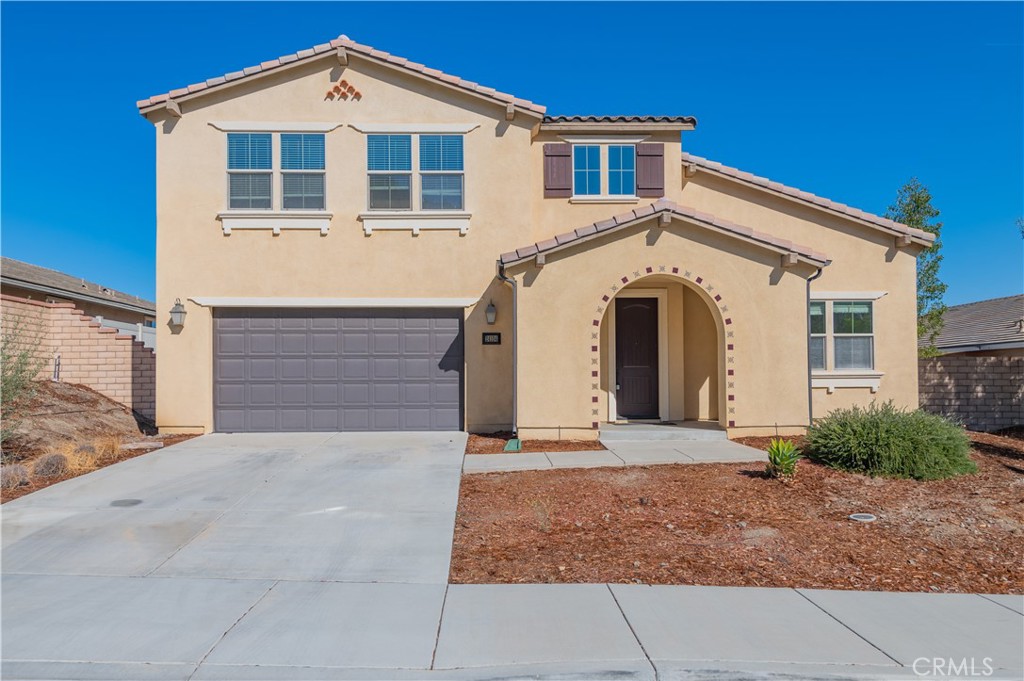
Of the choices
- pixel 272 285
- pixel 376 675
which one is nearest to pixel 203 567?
pixel 376 675

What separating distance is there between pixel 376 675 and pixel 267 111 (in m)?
12.0

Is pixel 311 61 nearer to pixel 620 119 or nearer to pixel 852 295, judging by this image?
pixel 620 119

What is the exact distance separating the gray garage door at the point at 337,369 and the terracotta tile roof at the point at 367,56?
14.5 feet

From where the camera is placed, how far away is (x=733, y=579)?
5.35 m

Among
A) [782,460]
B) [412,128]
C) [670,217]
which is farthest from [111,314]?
[782,460]

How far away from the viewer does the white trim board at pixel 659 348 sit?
1329cm

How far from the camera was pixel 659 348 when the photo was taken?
13.4 metres

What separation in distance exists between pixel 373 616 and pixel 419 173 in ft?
32.9

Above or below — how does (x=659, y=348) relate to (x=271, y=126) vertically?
below

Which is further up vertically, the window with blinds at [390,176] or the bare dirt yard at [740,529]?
the window with blinds at [390,176]

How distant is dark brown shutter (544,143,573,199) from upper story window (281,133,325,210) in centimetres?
463

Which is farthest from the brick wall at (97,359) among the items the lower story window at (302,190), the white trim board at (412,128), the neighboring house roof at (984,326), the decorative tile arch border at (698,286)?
the neighboring house roof at (984,326)

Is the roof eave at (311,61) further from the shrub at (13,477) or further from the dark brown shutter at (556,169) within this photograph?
the shrub at (13,477)

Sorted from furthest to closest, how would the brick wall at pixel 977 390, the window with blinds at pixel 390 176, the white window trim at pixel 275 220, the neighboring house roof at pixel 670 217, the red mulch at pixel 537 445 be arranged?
the brick wall at pixel 977 390 → the window with blinds at pixel 390 176 → the white window trim at pixel 275 220 → the neighboring house roof at pixel 670 217 → the red mulch at pixel 537 445
